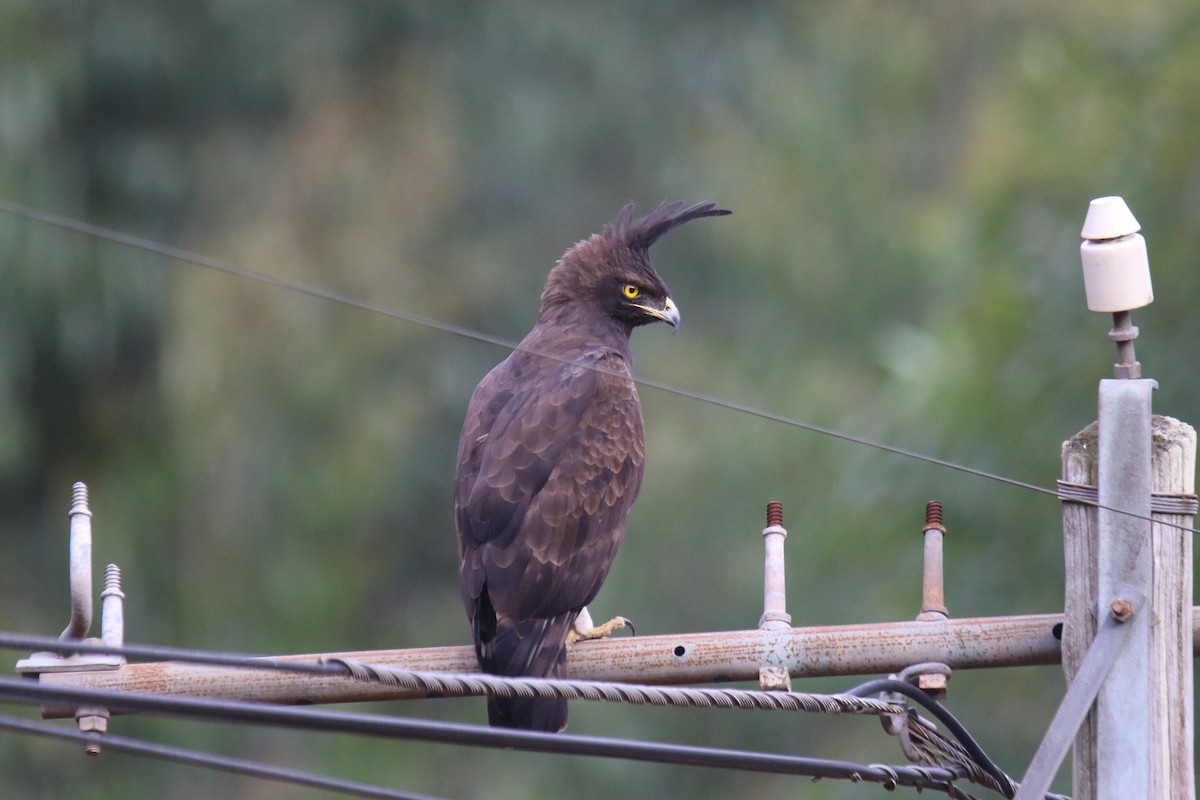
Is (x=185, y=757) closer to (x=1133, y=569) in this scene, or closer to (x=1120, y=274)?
(x=1133, y=569)

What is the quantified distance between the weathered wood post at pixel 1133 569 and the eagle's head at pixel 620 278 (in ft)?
10.6

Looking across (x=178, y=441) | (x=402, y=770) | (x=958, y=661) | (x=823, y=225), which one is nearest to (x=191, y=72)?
(x=178, y=441)

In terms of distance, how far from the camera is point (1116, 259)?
14.1ft

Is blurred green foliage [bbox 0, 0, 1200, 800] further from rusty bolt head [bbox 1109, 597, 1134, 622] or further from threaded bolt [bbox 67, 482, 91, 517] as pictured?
threaded bolt [bbox 67, 482, 91, 517]

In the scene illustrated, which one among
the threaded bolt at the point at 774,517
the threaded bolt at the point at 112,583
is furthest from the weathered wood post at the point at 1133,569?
the threaded bolt at the point at 112,583

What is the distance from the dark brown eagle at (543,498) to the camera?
5.77 metres

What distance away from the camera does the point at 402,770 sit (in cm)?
1577

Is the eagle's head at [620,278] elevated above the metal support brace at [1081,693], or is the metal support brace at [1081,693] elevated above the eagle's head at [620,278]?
the eagle's head at [620,278]

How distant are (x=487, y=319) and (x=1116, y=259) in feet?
42.7

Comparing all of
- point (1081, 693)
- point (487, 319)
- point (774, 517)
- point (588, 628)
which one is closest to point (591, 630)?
point (588, 628)

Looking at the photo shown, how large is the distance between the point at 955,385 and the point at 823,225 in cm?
1039

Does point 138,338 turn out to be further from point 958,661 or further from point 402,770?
point 958,661

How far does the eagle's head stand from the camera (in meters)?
7.50

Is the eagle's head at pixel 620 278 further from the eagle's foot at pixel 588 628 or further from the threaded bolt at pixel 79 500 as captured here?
the threaded bolt at pixel 79 500
